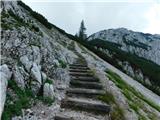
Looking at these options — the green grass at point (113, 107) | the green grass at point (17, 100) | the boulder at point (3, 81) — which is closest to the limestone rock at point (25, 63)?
the green grass at point (17, 100)

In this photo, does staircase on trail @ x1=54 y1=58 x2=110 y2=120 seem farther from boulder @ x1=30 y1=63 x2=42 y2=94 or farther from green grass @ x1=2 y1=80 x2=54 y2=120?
boulder @ x1=30 y1=63 x2=42 y2=94

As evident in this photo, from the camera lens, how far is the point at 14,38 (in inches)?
547

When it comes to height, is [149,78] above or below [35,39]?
below

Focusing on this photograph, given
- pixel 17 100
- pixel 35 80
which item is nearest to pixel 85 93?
pixel 35 80

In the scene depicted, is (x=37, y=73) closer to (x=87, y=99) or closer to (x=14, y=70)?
(x=14, y=70)

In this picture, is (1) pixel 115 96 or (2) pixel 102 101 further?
(1) pixel 115 96

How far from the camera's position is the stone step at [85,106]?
1127 cm

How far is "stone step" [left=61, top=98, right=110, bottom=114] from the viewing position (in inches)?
444

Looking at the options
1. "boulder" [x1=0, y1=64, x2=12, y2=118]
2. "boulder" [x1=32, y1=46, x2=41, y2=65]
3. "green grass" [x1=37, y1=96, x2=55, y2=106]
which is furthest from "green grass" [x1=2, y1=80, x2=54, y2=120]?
"boulder" [x1=32, y1=46, x2=41, y2=65]

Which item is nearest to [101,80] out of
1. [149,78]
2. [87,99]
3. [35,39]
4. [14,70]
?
[87,99]

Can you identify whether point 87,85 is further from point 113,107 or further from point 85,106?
point 85,106

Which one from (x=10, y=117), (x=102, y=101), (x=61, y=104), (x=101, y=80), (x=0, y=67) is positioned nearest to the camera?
(x=10, y=117)

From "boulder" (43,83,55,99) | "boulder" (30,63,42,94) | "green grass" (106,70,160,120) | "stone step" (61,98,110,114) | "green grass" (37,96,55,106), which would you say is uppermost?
"boulder" (30,63,42,94)

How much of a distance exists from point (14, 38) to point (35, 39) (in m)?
3.32
